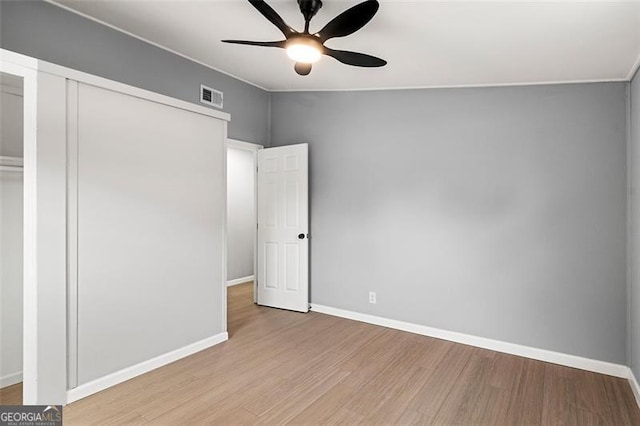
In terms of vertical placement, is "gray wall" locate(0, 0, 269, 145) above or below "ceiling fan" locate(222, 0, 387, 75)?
Answer: above

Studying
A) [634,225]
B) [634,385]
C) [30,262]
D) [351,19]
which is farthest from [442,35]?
[30,262]

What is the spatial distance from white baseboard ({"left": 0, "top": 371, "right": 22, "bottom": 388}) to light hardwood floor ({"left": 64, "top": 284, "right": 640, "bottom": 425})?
715 mm

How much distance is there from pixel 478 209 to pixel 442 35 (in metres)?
1.69

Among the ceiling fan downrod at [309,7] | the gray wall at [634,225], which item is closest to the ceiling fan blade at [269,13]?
the ceiling fan downrod at [309,7]

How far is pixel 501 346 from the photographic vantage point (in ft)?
11.0

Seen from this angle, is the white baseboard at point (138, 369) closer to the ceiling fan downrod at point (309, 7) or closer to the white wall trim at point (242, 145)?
the white wall trim at point (242, 145)

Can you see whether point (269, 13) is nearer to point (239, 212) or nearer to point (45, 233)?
point (45, 233)

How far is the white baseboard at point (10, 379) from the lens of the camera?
2.57m

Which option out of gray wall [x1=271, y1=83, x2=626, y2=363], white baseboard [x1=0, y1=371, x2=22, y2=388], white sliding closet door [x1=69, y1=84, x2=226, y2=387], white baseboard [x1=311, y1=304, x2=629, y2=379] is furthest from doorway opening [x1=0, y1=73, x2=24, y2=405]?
white baseboard [x1=311, y1=304, x2=629, y2=379]

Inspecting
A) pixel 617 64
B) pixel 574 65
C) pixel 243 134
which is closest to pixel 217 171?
pixel 243 134

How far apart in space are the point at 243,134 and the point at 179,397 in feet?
9.95

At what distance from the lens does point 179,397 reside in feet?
8.15

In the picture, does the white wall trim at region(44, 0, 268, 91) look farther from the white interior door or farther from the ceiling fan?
the ceiling fan

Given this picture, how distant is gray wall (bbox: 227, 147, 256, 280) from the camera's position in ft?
19.8
